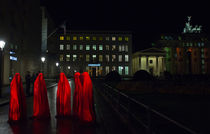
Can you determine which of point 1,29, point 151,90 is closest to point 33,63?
point 1,29

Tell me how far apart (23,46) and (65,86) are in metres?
27.9

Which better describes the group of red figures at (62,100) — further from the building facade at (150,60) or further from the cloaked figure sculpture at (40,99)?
Result: the building facade at (150,60)

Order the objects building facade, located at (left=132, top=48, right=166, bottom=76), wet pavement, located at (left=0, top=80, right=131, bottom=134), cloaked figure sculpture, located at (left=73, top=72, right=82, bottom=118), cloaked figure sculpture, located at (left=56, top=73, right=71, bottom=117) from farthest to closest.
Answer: building facade, located at (left=132, top=48, right=166, bottom=76), cloaked figure sculpture, located at (left=56, top=73, right=71, bottom=117), cloaked figure sculpture, located at (left=73, top=72, right=82, bottom=118), wet pavement, located at (left=0, top=80, right=131, bottom=134)

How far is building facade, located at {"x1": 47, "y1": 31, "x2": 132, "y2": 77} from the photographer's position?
78750mm

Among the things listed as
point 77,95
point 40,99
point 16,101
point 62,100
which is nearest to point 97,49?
point 62,100

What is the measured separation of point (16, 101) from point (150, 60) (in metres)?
85.5

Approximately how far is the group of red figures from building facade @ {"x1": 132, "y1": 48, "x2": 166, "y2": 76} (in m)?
76.5

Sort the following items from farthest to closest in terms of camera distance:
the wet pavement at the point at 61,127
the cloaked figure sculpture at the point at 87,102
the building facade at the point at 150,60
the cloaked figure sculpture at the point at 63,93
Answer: the building facade at the point at 150,60
the cloaked figure sculpture at the point at 63,93
the cloaked figure sculpture at the point at 87,102
the wet pavement at the point at 61,127

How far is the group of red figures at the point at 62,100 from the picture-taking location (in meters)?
6.88

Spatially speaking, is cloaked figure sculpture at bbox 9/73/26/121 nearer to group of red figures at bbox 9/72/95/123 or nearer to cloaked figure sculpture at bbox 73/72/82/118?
group of red figures at bbox 9/72/95/123

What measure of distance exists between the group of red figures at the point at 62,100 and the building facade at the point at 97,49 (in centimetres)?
7054

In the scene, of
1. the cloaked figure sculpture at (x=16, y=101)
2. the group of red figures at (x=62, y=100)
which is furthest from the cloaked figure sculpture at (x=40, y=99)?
the cloaked figure sculpture at (x=16, y=101)

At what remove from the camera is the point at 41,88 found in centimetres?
788

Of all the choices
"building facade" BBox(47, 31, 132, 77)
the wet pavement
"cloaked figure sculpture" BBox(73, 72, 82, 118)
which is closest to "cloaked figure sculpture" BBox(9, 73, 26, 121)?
the wet pavement
